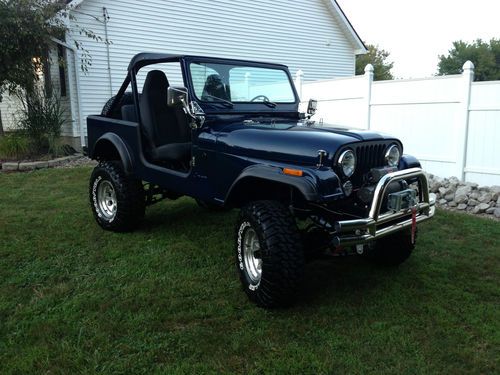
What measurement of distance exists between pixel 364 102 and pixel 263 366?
22.7ft

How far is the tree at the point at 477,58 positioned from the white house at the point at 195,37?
1414 inches

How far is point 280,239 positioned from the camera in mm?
2984

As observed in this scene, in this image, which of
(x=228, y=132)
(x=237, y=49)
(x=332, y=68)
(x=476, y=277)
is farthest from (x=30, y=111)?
(x=332, y=68)

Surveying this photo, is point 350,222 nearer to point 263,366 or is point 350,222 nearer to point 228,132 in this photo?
point 263,366

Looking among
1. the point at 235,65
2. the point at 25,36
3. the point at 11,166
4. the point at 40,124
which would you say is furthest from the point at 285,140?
the point at 40,124

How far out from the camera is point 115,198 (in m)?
4.88

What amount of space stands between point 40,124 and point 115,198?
664cm

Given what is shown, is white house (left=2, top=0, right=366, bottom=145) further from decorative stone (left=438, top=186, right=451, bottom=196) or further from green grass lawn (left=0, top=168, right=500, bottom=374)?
decorative stone (left=438, top=186, right=451, bottom=196)

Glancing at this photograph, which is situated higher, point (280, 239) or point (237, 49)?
point (237, 49)

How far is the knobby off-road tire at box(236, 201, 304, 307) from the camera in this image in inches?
117

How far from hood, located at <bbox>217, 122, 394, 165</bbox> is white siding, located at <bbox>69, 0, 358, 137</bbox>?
927 cm

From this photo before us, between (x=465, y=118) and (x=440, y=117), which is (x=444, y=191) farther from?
(x=440, y=117)

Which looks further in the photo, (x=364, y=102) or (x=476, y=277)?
(x=364, y=102)

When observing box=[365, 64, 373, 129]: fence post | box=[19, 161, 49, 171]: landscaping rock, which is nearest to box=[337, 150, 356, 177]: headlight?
box=[365, 64, 373, 129]: fence post
